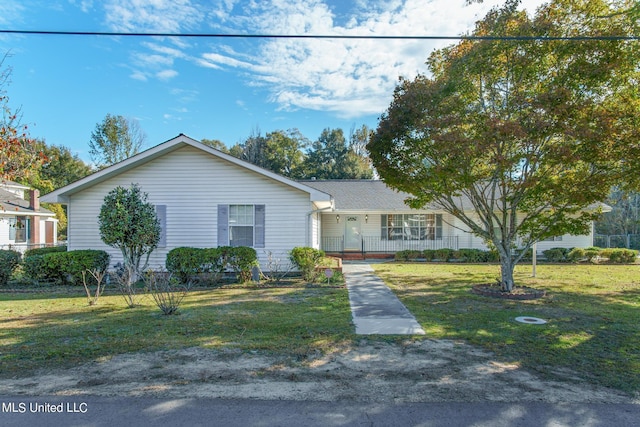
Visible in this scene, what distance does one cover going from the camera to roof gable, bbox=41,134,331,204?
1203 centimetres

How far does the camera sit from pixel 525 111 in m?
8.64

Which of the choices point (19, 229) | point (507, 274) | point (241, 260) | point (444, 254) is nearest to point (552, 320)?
point (507, 274)

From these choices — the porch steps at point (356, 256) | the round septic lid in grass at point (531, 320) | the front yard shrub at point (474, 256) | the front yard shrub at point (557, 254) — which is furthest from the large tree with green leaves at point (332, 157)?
the round septic lid in grass at point (531, 320)

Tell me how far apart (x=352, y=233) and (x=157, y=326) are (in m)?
15.4

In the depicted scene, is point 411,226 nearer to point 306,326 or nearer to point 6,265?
point 306,326

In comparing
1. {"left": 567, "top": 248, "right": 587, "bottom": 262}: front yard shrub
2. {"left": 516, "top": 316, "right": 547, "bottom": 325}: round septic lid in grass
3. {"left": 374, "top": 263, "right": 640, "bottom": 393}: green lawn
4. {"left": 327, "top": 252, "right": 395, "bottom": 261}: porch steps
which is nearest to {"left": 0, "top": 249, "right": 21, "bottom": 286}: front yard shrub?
{"left": 374, "top": 263, "right": 640, "bottom": 393}: green lawn

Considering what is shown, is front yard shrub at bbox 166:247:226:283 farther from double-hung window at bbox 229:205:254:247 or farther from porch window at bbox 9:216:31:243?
porch window at bbox 9:216:31:243

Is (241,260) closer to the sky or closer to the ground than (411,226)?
closer to the ground

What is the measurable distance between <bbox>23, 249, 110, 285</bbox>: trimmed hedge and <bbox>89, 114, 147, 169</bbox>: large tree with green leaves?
3220 centimetres

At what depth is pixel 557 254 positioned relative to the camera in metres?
19.0

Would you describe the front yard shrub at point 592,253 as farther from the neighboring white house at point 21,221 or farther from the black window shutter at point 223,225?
the neighboring white house at point 21,221

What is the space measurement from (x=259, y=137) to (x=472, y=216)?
2991 cm

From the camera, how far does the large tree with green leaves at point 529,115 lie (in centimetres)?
816

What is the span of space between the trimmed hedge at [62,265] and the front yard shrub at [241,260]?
4.12m
